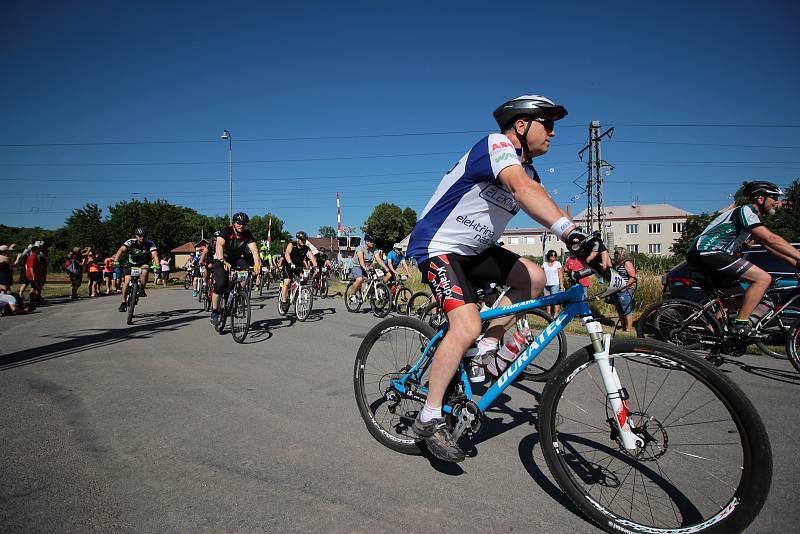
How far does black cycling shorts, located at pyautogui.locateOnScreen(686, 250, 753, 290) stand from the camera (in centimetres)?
498

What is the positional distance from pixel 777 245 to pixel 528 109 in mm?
4137

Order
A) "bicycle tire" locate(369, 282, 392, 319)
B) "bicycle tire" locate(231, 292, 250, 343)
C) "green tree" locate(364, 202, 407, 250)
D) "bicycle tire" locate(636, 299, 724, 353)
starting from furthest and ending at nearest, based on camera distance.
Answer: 1. "green tree" locate(364, 202, 407, 250)
2. "bicycle tire" locate(369, 282, 392, 319)
3. "bicycle tire" locate(231, 292, 250, 343)
4. "bicycle tire" locate(636, 299, 724, 353)

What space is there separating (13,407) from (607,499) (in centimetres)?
472

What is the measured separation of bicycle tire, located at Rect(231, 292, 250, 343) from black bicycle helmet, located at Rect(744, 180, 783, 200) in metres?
7.24

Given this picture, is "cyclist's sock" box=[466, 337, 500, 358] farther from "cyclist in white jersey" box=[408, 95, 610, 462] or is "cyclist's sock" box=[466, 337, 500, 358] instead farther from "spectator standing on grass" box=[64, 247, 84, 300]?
"spectator standing on grass" box=[64, 247, 84, 300]

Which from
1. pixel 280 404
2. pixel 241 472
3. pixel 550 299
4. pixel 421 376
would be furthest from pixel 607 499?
pixel 280 404

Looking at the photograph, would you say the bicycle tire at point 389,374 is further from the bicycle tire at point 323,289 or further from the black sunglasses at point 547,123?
the bicycle tire at point 323,289

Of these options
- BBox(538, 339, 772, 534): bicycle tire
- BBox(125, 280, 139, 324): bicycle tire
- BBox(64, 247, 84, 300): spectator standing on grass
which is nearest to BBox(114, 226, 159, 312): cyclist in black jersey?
BBox(125, 280, 139, 324): bicycle tire

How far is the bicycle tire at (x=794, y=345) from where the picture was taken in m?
4.76

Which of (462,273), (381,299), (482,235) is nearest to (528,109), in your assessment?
(482,235)

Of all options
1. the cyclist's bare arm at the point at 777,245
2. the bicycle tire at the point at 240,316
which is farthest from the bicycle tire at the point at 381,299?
the cyclist's bare arm at the point at 777,245

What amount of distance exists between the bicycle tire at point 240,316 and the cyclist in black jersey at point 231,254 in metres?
0.52

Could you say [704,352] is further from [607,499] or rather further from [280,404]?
[280,404]

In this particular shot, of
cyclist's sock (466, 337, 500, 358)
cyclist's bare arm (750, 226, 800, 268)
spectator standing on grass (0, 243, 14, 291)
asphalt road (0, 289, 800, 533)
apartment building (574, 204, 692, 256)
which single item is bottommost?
asphalt road (0, 289, 800, 533)
